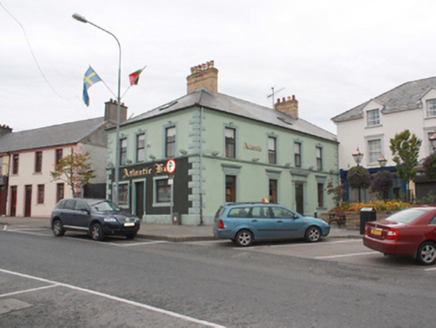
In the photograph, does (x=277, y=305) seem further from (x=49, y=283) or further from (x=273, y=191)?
(x=273, y=191)

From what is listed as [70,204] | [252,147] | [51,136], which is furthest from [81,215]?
[51,136]

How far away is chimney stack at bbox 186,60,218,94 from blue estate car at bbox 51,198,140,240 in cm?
1301

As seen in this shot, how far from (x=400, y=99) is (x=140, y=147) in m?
20.7

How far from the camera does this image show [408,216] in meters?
9.54

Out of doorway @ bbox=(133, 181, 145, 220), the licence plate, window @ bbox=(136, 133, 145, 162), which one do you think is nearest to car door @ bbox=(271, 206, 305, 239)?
the licence plate

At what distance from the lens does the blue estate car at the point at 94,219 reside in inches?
545

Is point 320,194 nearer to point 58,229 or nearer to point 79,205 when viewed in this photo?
point 79,205

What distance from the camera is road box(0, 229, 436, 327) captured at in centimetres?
488

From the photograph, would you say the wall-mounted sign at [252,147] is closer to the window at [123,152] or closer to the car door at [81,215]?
the window at [123,152]

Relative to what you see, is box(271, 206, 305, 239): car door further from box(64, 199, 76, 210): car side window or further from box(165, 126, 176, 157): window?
box(165, 126, 176, 157): window

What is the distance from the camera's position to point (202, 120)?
21.2 meters

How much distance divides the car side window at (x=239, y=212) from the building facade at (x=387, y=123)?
19.7m

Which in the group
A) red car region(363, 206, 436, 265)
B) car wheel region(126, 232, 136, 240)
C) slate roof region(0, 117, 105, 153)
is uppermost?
slate roof region(0, 117, 105, 153)

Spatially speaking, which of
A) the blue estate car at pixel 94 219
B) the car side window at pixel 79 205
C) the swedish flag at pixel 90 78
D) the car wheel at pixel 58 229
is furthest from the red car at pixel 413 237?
the swedish flag at pixel 90 78
